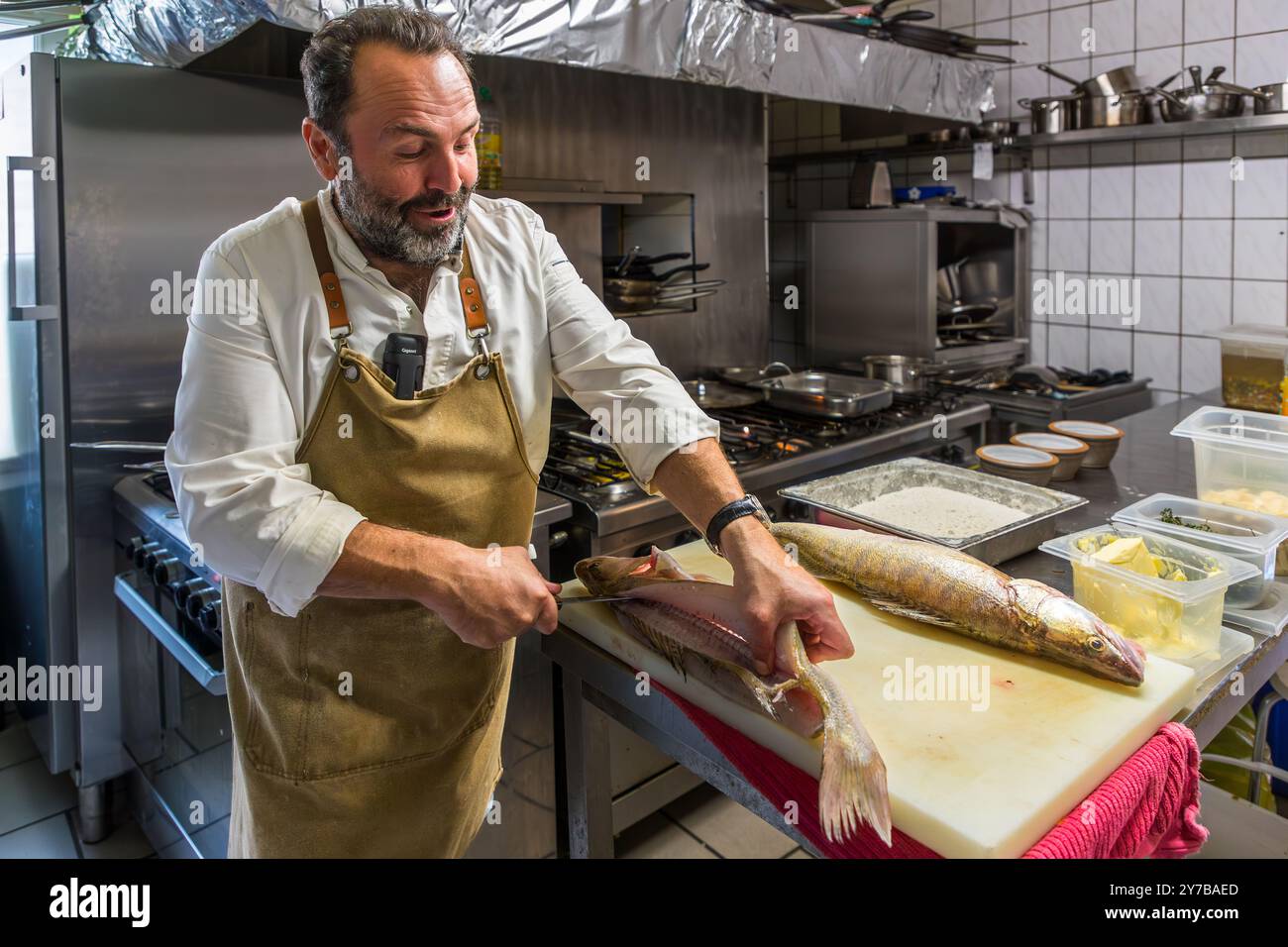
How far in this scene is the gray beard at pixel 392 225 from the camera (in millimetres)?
1462

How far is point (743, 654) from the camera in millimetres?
1369

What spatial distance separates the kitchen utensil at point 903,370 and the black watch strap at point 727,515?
2.28 metres

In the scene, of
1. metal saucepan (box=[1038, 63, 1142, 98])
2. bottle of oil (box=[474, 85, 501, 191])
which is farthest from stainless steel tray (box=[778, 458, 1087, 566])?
metal saucepan (box=[1038, 63, 1142, 98])

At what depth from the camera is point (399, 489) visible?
150cm

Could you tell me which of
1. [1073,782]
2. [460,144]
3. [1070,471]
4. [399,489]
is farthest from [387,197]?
[1070,471]

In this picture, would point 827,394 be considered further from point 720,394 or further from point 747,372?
point 747,372

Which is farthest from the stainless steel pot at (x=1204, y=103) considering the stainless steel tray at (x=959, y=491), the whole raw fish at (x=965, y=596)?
the whole raw fish at (x=965, y=596)

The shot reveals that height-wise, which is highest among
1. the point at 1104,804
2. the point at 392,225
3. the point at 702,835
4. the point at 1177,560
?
the point at 392,225

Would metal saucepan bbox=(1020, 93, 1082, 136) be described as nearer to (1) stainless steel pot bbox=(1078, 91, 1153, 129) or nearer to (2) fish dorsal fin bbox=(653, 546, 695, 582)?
(1) stainless steel pot bbox=(1078, 91, 1153, 129)

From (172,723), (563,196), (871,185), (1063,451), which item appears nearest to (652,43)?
(563,196)

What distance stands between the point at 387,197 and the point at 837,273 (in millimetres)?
3040

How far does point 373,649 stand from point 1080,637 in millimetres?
1053

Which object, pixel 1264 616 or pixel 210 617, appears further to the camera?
pixel 210 617

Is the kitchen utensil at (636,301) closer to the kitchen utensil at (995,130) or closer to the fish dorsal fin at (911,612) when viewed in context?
the kitchen utensil at (995,130)
